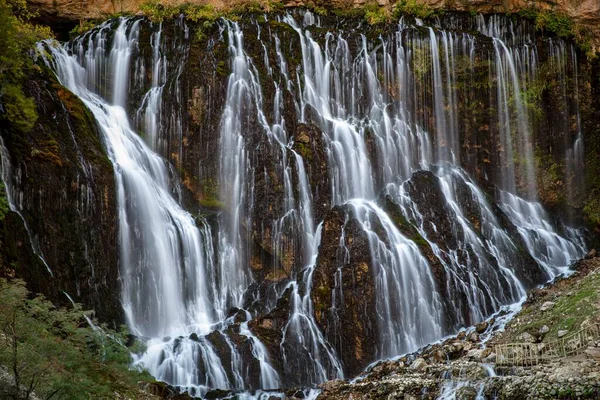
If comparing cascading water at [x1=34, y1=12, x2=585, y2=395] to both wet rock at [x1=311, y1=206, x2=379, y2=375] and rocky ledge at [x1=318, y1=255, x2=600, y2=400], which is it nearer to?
wet rock at [x1=311, y1=206, x2=379, y2=375]

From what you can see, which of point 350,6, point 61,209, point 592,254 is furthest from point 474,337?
point 350,6

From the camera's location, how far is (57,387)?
13.6 m

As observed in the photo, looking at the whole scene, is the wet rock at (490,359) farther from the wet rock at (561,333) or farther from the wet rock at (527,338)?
the wet rock at (561,333)

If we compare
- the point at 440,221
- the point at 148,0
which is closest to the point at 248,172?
the point at 440,221

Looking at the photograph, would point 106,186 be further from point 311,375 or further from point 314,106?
point 314,106

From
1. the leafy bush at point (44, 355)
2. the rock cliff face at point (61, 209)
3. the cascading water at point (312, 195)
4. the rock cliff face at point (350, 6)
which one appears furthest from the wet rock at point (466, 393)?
the rock cliff face at point (350, 6)

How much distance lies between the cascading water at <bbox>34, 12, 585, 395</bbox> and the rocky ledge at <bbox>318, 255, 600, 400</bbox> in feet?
9.88

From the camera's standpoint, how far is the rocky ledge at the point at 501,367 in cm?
1755

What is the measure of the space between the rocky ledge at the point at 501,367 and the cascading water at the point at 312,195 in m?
3.01

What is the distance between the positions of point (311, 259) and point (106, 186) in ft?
33.7

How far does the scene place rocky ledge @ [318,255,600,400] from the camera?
17547mm

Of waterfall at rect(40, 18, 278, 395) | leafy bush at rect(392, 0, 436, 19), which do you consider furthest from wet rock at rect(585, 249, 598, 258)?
waterfall at rect(40, 18, 278, 395)

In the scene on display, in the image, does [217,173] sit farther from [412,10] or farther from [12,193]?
[412,10]

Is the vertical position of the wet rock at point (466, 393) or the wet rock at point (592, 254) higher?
the wet rock at point (592, 254)
